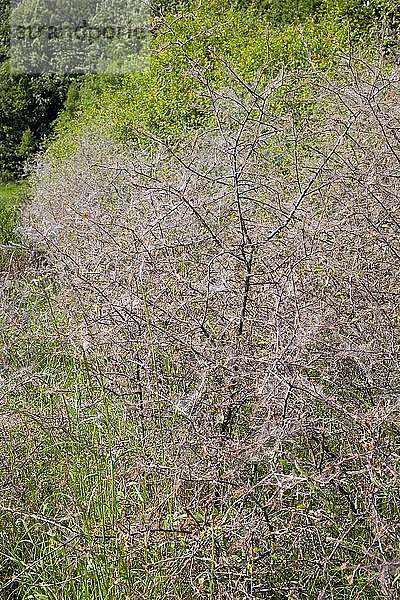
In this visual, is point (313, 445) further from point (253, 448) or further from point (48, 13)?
point (48, 13)

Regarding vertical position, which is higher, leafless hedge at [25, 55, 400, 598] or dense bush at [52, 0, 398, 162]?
dense bush at [52, 0, 398, 162]

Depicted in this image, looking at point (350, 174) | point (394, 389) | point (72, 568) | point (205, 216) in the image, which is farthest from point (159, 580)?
point (350, 174)

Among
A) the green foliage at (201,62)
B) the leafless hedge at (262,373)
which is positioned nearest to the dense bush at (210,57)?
the green foliage at (201,62)

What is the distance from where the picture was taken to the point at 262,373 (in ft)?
7.45

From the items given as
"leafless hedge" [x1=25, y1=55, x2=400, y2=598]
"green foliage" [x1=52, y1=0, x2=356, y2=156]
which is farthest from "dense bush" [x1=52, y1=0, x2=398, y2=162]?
"leafless hedge" [x1=25, y1=55, x2=400, y2=598]

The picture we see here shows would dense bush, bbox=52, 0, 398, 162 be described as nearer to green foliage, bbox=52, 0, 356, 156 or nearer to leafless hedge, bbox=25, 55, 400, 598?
green foliage, bbox=52, 0, 356, 156

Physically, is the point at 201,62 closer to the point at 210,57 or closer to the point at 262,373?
the point at 210,57

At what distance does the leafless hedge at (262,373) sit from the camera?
7.12 ft

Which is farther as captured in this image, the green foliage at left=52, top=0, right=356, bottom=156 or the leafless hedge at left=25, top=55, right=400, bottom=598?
Answer: the green foliage at left=52, top=0, right=356, bottom=156

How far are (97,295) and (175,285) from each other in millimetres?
348

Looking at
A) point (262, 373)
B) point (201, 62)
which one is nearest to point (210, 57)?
point (201, 62)

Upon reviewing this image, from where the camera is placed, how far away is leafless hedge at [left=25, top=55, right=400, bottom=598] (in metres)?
2.17

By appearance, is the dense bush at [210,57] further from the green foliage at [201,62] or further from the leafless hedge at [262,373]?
the leafless hedge at [262,373]

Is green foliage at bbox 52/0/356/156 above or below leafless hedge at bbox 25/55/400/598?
above
